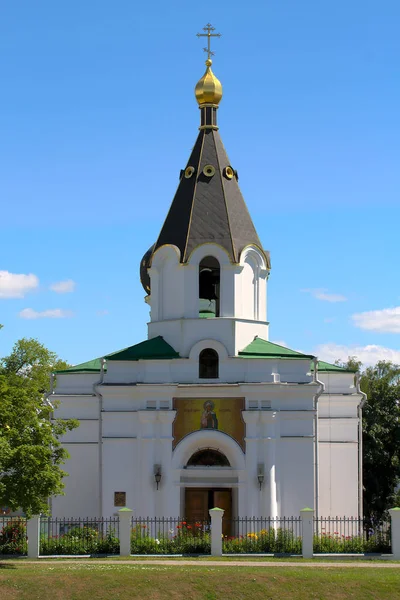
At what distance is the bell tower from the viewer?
3347cm

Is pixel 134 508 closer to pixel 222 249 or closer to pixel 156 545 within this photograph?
pixel 156 545

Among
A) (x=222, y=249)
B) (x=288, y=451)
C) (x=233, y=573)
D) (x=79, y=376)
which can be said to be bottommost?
(x=233, y=573)

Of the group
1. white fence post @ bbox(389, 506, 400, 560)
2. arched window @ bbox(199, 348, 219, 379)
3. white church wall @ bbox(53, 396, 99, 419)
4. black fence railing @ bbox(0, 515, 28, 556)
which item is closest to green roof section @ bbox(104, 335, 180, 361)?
arched window @ bbox(199, 348, 219, 379)

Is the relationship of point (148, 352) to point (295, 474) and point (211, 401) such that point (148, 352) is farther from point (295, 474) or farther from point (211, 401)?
point (295, 474)

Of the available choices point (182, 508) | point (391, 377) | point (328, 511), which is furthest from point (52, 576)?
point (391, 377)

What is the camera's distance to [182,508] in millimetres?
32750

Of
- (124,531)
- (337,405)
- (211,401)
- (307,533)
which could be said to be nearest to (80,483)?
(211,401)

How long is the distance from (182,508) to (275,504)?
9.09 ft

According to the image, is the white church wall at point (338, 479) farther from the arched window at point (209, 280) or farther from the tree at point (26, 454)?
the tree at point (26, 454)

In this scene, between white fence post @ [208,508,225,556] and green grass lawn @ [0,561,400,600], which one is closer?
green grass lawn @ [0,561,400,600]

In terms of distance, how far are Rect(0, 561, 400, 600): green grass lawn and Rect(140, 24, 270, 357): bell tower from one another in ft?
33.1

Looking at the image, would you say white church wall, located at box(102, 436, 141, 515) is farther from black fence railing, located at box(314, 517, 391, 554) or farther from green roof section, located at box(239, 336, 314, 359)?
black fence railing, located at box(314, 517, 391, 554)

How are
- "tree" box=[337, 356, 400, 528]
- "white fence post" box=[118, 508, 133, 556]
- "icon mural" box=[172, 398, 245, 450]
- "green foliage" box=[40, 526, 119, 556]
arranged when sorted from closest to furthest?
"white fence post" box=[118, 508, 133, 556] → "green foliage" box=[40, 526, 119, 556] → "icon mural" box=[172, 398, 245, 450] → "tree" box=[337, 356, 400, 528]

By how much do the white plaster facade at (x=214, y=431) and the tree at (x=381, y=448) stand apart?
11.4m
